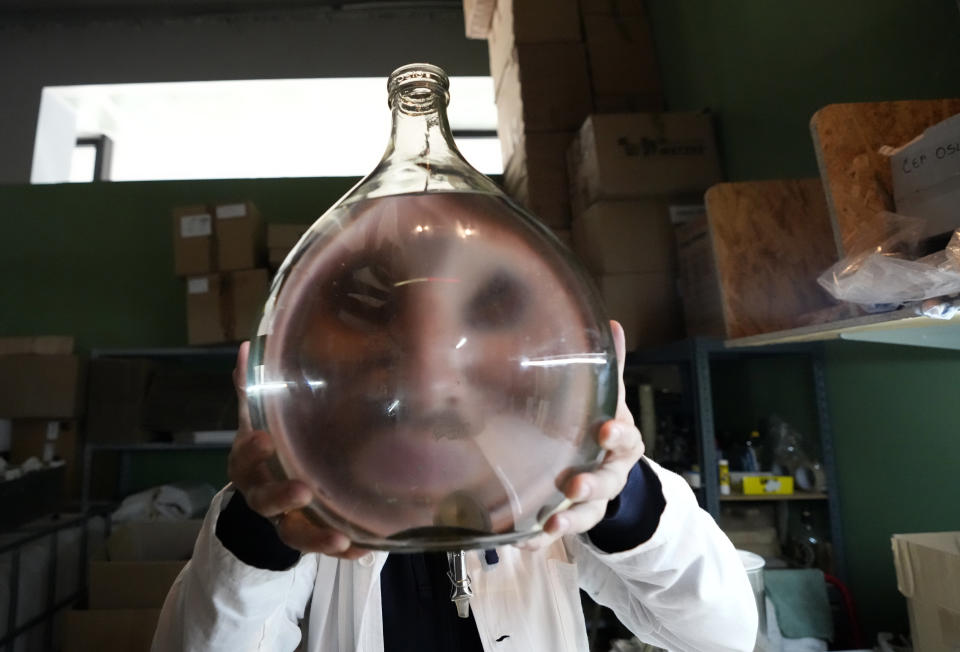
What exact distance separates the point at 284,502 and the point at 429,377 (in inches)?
3.7

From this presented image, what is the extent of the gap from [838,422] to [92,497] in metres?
2.54

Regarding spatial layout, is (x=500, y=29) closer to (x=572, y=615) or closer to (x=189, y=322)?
(x=189, y=322)

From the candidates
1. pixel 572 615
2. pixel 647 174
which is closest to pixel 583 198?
pixel 647 174

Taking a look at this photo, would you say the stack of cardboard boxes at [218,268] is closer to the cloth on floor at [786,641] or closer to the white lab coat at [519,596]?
the white lab coat at [519,596]

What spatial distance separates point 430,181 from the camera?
33cm

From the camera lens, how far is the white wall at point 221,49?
9.50 ft

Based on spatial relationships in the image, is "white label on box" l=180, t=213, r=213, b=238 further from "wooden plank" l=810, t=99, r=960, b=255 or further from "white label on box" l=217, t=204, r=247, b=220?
"wooden plank" l=810, t=99, r=960, b=255

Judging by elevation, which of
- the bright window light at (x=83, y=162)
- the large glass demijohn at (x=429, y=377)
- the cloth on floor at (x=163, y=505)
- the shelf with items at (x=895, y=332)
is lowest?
the cloth on floor at (x=163, y=505)

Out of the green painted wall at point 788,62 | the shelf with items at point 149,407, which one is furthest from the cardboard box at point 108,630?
the green painted wall at point 788,62

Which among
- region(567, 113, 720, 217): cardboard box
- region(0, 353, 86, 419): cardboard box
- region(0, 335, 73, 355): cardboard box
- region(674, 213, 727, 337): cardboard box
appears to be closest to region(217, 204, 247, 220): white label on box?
region(0, 353, 86, 419): cardboard box

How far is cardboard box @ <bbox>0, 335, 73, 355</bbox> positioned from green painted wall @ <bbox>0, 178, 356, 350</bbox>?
123mm

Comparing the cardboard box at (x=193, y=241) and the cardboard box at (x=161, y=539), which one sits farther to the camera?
the cardboard box at (x=193, y=241)

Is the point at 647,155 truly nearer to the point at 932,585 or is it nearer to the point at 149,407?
the point at 932,585

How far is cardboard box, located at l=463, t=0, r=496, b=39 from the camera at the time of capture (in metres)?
2.36
